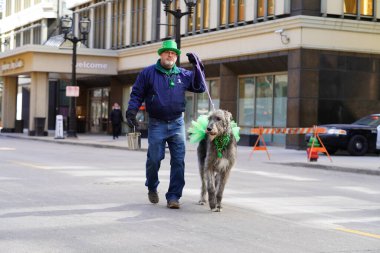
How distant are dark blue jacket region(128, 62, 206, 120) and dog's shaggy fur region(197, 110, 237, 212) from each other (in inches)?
19.7

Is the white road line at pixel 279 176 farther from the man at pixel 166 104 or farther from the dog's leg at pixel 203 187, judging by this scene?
the man at pixel 166 104

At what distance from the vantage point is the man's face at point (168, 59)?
31.3 ft

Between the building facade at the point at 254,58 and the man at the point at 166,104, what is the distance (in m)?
17.8

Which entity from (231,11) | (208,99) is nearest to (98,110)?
(208,99)

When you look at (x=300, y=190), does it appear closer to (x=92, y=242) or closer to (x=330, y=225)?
(x=330, y=225)

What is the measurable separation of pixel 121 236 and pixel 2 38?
64191 mm

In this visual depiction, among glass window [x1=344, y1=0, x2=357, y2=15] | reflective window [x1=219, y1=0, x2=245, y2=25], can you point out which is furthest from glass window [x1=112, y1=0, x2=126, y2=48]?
glass window [x1=344, y1=0, x2=357, y2=15]

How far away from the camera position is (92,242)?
697cm

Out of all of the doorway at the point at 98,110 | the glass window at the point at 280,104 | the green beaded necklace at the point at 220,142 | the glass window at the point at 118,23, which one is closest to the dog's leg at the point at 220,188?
the green beaded necklace at the point at 220,142

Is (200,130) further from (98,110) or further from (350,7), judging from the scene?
(98,110)

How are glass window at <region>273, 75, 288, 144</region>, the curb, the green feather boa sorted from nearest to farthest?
the green feather boa → the curb → glass window at <region>273, 75, 288, 144</region>

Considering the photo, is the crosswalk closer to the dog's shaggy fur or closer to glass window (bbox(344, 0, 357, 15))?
the dog's shaggy fur

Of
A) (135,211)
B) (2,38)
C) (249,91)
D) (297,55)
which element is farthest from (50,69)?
(135,211)

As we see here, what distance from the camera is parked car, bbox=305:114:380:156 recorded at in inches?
950
